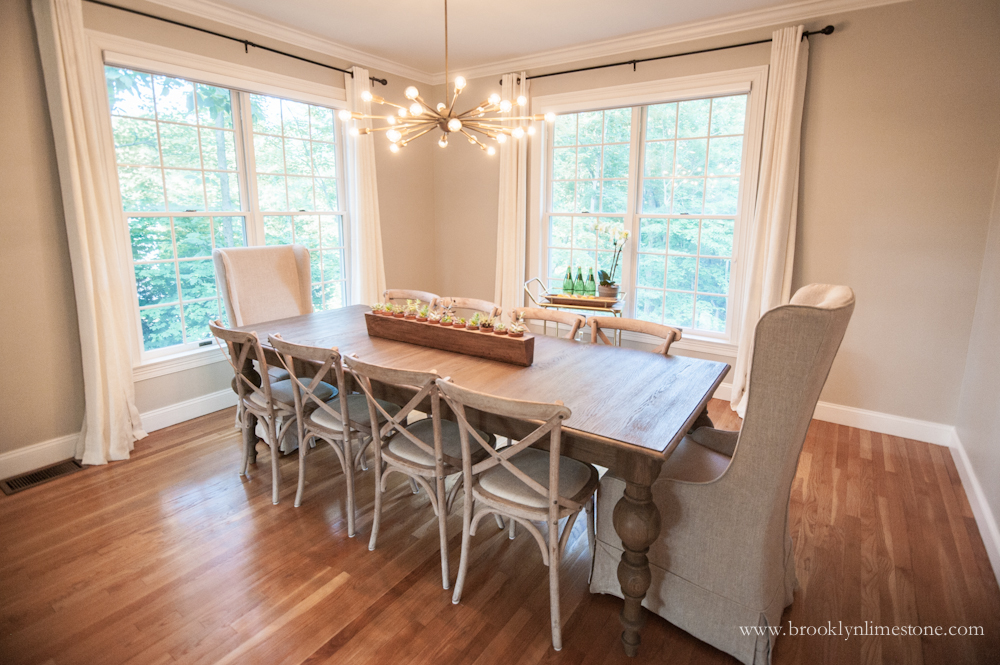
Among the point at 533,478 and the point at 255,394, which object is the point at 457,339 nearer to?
the point at 533,478

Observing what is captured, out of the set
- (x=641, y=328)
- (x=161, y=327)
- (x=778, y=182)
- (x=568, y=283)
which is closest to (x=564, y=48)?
(x=568, y=283)

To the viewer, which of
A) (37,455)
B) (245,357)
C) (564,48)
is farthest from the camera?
(564,48)

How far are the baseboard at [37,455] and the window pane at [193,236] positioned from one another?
1.38 metres

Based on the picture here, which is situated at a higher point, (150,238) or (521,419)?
(150,238)

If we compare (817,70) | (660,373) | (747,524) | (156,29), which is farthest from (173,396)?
(817,70)

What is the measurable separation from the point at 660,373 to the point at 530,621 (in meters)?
1.15

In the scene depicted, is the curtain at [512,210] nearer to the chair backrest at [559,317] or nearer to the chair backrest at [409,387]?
the chair backrest at [559,317]

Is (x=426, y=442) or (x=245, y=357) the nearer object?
(x=426, y=442)

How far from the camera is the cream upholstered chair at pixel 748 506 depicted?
58.3 inches

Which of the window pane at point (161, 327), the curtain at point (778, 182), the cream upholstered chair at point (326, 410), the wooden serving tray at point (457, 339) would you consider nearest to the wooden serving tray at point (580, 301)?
the curtain at point (778, 182)

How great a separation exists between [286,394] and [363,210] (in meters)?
2.33

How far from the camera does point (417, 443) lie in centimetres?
214

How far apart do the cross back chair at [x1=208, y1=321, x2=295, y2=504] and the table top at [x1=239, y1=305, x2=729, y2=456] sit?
166 millimetres

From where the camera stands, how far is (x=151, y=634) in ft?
6.26
